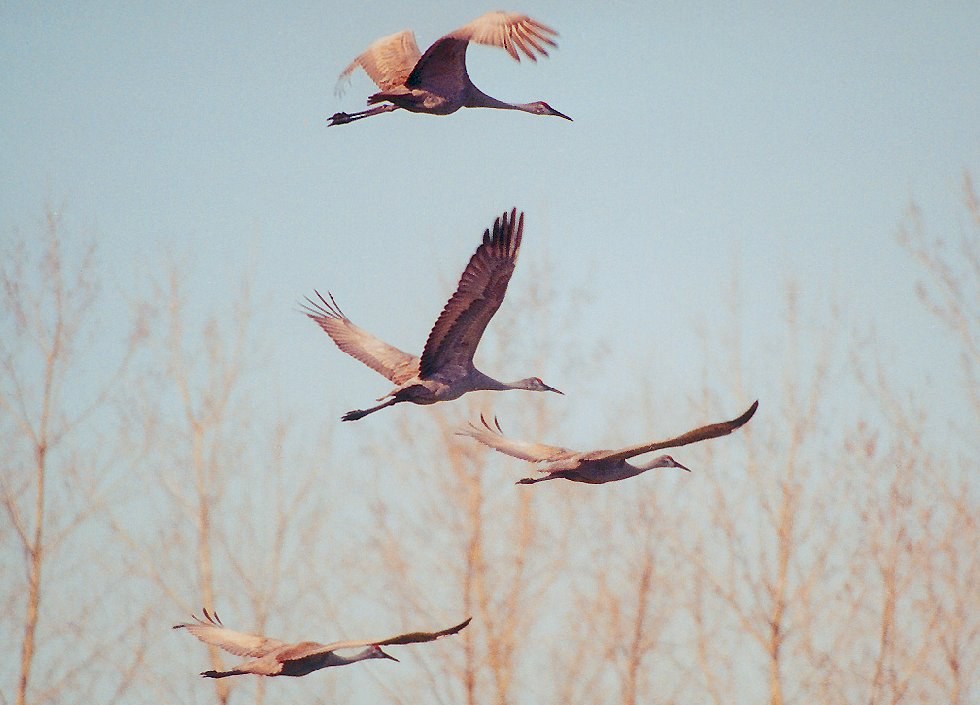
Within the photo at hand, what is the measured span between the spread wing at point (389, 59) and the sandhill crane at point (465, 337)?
1745mm

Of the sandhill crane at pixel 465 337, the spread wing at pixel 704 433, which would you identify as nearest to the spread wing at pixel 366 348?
the sandhill crane at pixel 465 337

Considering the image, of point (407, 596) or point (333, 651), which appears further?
point (407, 596)

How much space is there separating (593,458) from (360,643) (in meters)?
1.38

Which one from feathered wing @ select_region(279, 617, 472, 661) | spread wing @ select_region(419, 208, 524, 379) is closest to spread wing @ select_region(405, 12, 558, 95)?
spread wing @ select_region(419, 208, 524, 379)

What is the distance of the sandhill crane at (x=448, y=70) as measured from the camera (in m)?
6.23

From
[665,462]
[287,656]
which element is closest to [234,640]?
[287,656]

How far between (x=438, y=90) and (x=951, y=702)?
9.32 m

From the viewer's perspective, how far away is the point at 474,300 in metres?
5.91

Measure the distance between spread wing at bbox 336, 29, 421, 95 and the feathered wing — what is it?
3376 millimetres

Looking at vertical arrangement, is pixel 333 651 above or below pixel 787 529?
below

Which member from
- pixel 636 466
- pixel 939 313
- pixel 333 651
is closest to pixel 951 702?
pixel 939 313

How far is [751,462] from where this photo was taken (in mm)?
13508

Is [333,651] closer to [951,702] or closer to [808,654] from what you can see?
[808,654]

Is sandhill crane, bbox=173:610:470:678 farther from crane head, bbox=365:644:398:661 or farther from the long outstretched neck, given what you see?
the long outstretched neck
